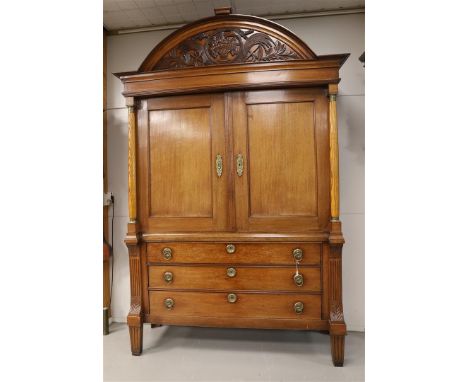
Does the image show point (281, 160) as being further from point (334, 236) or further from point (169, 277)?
point (169, 277)

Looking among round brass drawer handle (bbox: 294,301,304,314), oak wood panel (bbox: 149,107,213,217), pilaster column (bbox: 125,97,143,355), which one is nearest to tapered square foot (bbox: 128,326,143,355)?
pilaster column (bbox: 125,97,143,355)

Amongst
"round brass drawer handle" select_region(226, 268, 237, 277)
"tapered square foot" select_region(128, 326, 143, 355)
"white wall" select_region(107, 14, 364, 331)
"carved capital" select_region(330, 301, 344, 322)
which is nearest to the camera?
"carved capital" select_region(330, 301, 344, 322)

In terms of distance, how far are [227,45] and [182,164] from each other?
87 cm

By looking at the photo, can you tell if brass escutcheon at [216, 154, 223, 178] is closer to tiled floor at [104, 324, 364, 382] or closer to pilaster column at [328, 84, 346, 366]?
pilaster column at [328, 84, 346, 366]

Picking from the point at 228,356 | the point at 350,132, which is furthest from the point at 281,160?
the point at 228,356

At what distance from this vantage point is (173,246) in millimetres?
1959

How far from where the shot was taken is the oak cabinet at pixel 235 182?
72.1 inches

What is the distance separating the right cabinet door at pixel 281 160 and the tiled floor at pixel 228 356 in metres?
0.92

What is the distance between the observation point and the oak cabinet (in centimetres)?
183

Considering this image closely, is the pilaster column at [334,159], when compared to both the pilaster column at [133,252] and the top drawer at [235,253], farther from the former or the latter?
the pilaster column at [133,252]
